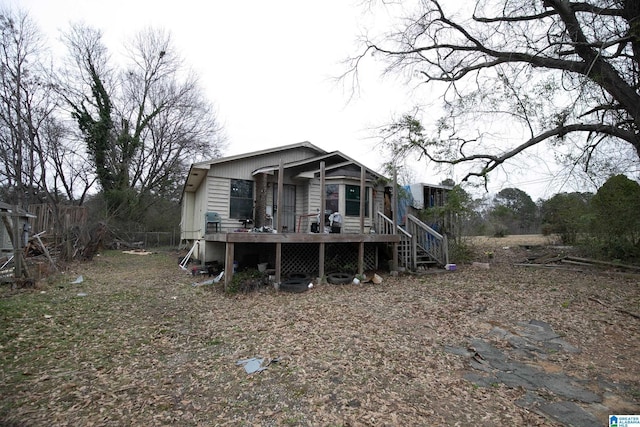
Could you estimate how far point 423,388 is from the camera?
3.42 m

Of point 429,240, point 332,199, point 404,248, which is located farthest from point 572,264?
point 332,199

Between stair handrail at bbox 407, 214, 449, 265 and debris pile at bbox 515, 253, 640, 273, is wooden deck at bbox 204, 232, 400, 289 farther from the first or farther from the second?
debris pile at bbox 515, 253, 640, 273

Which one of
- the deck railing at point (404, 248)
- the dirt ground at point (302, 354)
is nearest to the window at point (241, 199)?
the dirt ground at point (302, 354)

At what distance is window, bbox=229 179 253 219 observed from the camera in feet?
37.0

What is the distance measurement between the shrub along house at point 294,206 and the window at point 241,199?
0.04 m

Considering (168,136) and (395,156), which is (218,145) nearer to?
(168,136)

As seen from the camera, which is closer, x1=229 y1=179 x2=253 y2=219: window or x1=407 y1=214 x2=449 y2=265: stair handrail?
x1=407 y1=214 x2=449 y2=265: stair handrail

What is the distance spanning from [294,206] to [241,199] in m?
2.05

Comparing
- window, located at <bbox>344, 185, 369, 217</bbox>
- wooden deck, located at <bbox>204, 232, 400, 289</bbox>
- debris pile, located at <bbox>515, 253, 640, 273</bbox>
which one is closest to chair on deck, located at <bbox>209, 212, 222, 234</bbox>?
wooden deck, located at <bbox>204, 232, 400, 289</bbox>

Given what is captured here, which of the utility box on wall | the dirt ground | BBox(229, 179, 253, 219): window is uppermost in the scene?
BBox(229, 179, 253, 219): window

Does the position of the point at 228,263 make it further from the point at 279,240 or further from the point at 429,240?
the point at 429,240

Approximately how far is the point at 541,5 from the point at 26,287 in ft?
50.7

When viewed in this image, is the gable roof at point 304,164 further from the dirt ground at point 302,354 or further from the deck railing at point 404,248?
the dirt ground at point 302,354

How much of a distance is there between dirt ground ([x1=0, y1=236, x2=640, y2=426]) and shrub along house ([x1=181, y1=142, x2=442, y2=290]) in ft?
7.60
